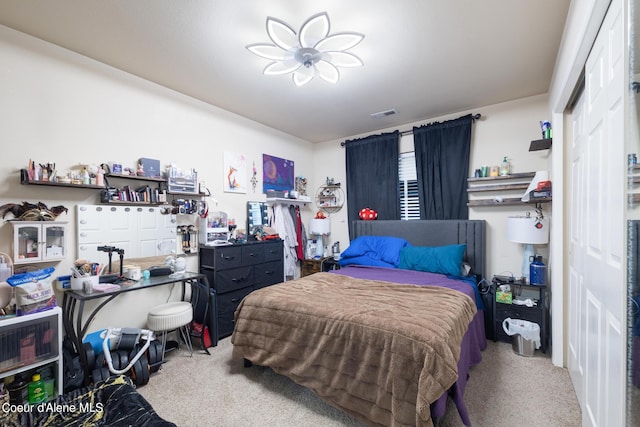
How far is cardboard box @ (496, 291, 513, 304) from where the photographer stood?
2.82m

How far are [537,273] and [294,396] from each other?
8.37 feet

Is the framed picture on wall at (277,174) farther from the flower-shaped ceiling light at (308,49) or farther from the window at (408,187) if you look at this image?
the flower-shaped ceiling light at (308,49)

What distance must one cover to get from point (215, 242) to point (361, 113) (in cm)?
246

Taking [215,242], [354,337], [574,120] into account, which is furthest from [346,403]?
[574,120]

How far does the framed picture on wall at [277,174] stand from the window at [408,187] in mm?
1725

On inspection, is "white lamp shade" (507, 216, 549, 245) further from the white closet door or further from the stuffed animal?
the stuffed animal

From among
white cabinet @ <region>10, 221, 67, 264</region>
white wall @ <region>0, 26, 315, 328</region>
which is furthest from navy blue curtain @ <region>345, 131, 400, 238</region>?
white cabinet @ <region>10, 221, 67, 264</region>

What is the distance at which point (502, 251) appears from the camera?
3.37m

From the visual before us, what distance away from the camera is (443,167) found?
369 cm

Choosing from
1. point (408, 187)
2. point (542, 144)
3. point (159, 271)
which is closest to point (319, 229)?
point (408, 187)

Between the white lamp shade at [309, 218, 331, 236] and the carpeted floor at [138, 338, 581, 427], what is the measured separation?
2410mm

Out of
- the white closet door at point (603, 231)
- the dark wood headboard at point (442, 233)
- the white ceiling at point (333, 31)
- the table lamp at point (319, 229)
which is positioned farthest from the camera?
the table lamp at point (319, 229)

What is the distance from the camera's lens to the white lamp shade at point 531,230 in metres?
2.68

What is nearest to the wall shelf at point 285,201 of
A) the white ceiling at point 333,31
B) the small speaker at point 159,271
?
the white ceiling at point 333,31
